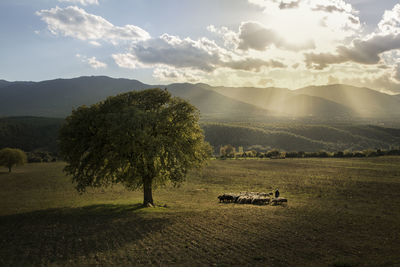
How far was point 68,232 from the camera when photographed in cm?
2356

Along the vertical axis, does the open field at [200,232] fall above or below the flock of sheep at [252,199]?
above

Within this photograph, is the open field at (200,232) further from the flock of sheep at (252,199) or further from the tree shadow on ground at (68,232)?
the flock of sheep at (252,199)

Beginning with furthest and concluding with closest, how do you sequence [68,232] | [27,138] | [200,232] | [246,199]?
1. [27,138]
2. [246,199]
3. [68,232]
4. [200,232]

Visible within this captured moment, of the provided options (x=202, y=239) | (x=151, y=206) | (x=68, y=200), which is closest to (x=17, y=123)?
(x=68, y=200)

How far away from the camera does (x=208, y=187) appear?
55781 millimetres

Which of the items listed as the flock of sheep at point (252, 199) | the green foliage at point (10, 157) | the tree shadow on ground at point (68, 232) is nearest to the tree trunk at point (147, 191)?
the tree shadow on ground at point (68, 232)

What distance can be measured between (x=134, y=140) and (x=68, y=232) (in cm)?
1038

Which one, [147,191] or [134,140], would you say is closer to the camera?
[134,140]

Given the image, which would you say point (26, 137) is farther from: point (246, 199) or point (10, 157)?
point (246, 199)

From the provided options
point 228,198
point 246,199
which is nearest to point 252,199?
point 246,199

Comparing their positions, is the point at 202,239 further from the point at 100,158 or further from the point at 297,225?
the point at 100,158

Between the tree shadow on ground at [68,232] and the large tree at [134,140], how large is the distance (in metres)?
4.04

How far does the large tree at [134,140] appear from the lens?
29.4 meters

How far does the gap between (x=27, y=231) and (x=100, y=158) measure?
1019cm
